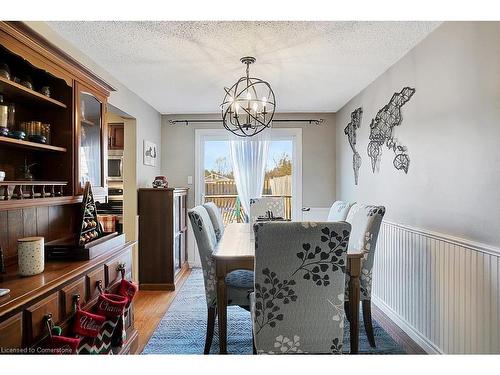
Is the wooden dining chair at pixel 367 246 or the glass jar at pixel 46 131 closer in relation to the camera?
the glass jar at pixel 46 131

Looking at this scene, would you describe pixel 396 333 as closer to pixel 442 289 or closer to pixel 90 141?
pixel 442 289

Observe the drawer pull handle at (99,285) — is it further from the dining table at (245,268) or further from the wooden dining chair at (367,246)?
the wooden dining chair at (367,246)

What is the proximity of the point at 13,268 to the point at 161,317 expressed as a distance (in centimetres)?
164

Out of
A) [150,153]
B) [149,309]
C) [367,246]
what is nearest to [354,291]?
[367,246]

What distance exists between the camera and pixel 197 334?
2746 mm

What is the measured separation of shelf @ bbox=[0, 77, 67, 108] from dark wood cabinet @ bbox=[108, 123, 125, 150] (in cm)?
230

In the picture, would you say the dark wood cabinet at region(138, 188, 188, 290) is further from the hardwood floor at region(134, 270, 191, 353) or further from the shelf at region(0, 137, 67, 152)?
the shelf at region(0, 137, 67, 152)

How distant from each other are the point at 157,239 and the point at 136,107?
1.56 m

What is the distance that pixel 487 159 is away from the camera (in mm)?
1796

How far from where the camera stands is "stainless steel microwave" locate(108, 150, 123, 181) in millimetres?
4355

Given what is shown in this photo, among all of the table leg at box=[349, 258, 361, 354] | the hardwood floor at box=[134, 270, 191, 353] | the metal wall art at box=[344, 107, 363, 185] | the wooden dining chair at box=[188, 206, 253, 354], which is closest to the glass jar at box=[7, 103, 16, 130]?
the wooden dining chair at box=[188, 206, 253, 354]

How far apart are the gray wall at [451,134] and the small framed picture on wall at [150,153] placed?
2.78 metres

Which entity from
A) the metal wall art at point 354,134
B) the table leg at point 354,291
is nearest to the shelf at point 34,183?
the table leg at point 354,291

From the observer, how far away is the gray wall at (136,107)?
2450 millimetres
